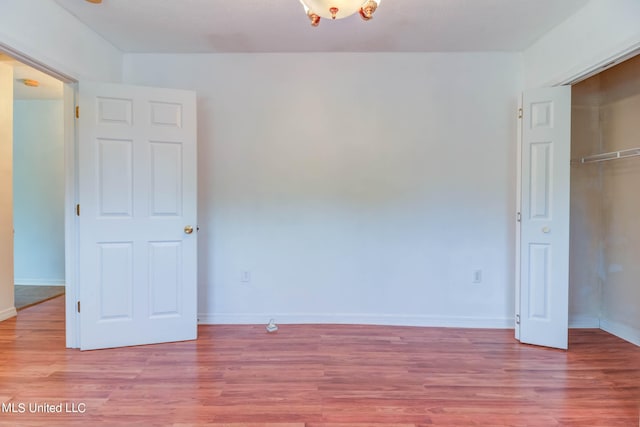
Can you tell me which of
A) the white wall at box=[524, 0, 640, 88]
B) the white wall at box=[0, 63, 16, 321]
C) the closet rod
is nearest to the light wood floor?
the white wall at box=[0, 63, 16, 321]

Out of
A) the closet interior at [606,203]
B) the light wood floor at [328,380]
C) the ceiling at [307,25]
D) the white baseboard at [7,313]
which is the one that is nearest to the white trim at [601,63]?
the ceiling at [307,25]

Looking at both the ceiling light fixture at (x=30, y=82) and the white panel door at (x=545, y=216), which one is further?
the ceiling light fixture at (x=30, y=82)

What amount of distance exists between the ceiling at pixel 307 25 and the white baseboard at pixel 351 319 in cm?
247

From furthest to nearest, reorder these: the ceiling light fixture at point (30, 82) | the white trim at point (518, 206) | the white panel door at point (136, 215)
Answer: the ceiling light fixture at point (30, 82)
the white trim at point (518, 206)
the white panel door at point (136, 215)

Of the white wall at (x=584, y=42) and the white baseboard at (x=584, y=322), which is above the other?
the white wall at (x=584, y=42)

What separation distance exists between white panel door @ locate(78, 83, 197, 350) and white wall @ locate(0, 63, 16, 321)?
1.53m

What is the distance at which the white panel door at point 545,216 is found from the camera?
8.63ft

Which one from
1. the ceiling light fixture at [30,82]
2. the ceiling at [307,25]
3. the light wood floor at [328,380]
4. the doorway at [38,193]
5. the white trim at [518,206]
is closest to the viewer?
the light wood floor at [328,380]

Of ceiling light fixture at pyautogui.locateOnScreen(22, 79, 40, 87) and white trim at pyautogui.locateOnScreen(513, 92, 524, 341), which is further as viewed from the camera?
ceiling light fixture at pyautogui.locateOnScreen(22, 79, 40, 87)

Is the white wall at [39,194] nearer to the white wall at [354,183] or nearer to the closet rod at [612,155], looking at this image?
the white wall at [354,183]

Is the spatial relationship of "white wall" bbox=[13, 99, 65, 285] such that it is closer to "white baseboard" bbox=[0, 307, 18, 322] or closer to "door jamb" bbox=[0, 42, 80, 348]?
"white baseboard" bbox=[0, 307, 18, 322]

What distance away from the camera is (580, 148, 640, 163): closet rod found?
2.62m

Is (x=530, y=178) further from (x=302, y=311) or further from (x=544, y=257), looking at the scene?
(x=302, y=311)

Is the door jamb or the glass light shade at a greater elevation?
the glass light shade
